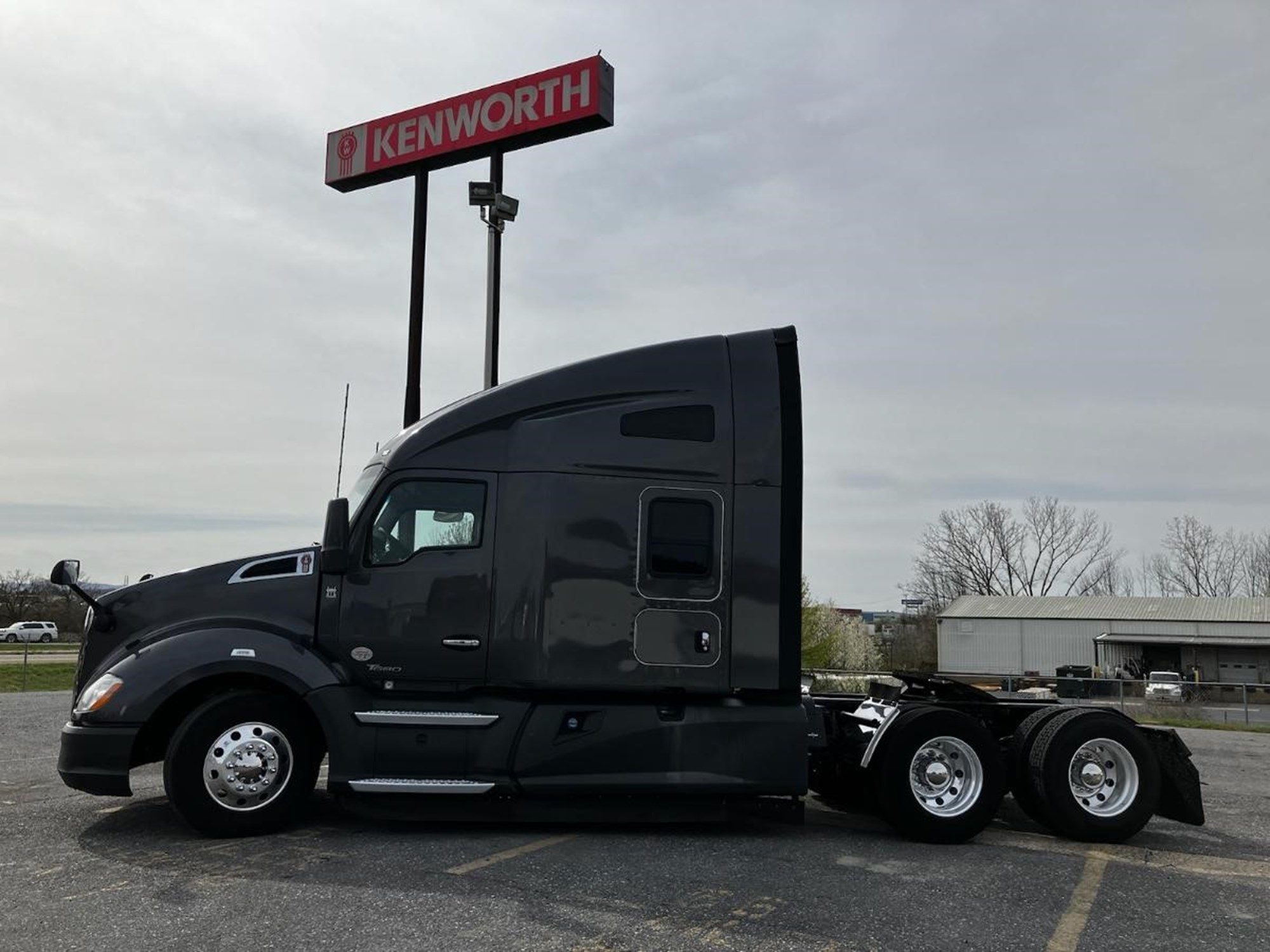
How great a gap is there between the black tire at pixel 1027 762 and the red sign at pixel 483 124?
1137 cm

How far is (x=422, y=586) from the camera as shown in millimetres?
7098

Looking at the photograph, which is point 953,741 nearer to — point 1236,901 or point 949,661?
point 1236,901

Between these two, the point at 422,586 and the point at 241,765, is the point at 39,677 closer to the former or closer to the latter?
the point at 241,765

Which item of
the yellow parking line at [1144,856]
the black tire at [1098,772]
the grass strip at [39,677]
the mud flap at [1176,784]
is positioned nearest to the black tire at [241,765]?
the yellow parking line at [1144,856]

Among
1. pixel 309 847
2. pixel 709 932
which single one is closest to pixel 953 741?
pixel 709 932

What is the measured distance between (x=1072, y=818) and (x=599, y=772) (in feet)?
11.0

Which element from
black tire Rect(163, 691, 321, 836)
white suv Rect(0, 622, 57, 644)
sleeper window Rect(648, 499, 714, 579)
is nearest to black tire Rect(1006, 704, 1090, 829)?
sleeper window Rect(648, 499, 714, 579)

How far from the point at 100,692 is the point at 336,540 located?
69.7 inches

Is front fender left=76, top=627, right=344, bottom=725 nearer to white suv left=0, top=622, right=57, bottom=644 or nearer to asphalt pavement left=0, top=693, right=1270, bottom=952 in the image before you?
asphalt pavement left=0, top=693, right=1270, bottom=952

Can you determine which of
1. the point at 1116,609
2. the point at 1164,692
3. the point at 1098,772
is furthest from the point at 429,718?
the point at 1116,609

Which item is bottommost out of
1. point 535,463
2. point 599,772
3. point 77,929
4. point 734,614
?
point 77,929

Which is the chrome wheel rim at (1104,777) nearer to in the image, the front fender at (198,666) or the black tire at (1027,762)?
the black tire at (1027,762)

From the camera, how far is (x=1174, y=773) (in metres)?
7.35

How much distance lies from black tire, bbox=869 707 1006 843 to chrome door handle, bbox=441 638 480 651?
9.49 ft
